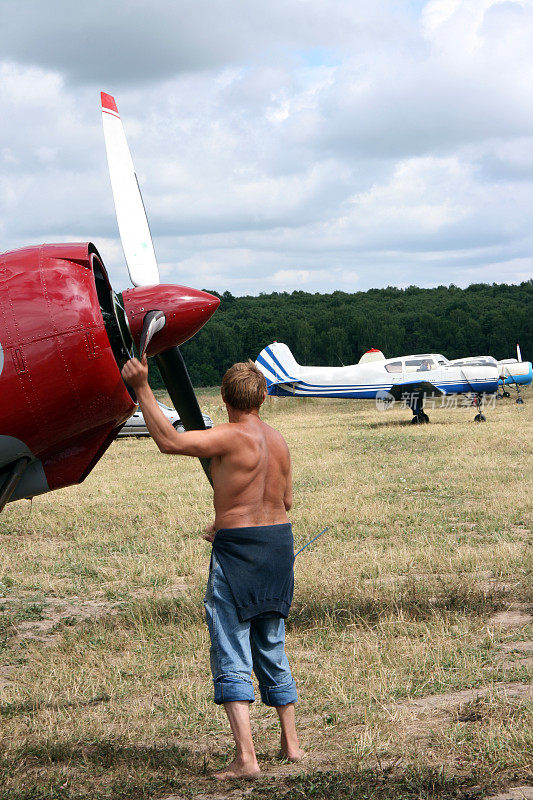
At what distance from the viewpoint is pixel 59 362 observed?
4020 mm

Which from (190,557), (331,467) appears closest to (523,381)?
(331,467)

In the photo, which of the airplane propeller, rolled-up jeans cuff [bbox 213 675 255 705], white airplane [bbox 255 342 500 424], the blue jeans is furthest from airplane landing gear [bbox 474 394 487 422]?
rolled-up jeans cuff [bbox 213 675 255 705]

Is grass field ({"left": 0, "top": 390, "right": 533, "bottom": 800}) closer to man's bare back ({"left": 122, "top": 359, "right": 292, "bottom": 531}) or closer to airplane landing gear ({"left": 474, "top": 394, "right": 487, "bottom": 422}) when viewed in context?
man's bare back ({"left": 122, "top": 359, "right": 292, "bottom": 531})

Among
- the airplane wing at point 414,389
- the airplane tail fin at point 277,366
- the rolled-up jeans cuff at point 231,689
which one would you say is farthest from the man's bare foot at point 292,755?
the airplane tail fin at point 277,366

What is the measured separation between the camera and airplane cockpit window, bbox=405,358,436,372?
2900 centimetres

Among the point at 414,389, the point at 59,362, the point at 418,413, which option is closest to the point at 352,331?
the point at 414,389

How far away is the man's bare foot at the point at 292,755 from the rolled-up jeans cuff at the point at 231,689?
1.28 feet

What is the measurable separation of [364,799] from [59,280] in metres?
2.86

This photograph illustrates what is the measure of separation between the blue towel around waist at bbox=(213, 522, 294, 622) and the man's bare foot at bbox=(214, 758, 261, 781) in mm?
612

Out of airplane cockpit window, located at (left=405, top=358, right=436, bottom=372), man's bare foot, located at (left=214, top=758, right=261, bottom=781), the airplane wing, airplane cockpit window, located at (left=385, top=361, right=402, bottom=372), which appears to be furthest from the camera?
airplane cockpit window, located at (left=385, top=361, right=402, bottom=372)

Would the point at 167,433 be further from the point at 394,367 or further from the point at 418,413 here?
the point at 394,367

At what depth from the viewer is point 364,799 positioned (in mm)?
3219

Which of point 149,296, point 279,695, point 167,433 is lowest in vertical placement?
point 279,695

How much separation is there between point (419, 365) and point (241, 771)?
87.1 feet
